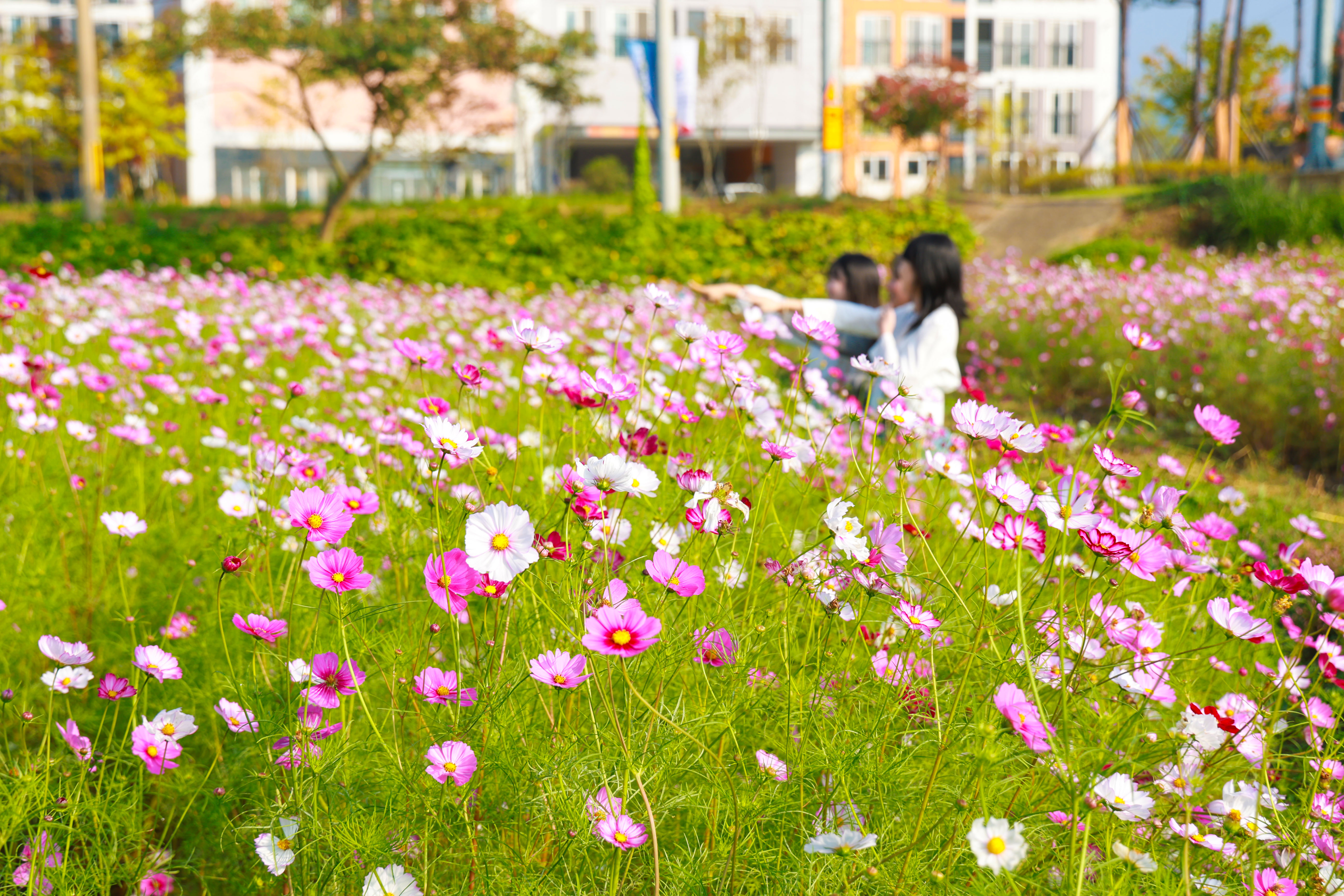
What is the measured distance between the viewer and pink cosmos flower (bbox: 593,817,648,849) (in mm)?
1071

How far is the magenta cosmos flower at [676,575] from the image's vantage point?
111 centimetres

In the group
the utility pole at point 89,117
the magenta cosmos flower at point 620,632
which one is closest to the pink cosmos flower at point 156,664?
the magenta cosmos flower at point 620,632

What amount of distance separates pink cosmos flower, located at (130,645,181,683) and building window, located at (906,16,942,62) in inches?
1335

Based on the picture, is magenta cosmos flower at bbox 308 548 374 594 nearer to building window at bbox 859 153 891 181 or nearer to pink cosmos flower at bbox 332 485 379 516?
pink cosmos flower at bbox 332 485 379 516

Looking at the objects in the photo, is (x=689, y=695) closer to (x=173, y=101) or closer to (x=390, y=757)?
(x=390, y=757)

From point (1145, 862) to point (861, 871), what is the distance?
316mm

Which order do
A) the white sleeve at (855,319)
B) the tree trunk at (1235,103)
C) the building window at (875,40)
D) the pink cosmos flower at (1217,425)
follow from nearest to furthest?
the pink cosmos flower at (1217,425), the white sleeve at (855,319), the tree trunk at (1235,103), the building window at (875,40)

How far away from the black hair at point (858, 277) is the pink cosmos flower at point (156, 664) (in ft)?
12.2

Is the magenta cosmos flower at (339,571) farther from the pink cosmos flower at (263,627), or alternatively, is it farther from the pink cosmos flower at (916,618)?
the pink cosmos flower at (916,618)

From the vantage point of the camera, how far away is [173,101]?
28031 mm


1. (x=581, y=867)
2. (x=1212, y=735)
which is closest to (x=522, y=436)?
(x=581, y=867)

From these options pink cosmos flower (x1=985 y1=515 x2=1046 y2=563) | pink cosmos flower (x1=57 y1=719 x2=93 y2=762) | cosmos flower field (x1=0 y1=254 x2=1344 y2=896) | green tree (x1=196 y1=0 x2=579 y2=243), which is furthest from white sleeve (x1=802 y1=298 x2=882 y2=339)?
green tree (x1=196 y1=0 x2=579 y2=243)

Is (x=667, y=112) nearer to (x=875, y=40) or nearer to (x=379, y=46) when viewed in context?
(x=379, y=46)

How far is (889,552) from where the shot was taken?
1285mm
